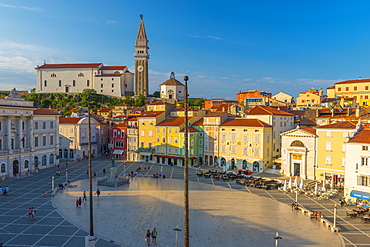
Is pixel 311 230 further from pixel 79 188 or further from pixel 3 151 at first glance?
pixel 3 151

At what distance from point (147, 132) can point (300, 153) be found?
34554mm

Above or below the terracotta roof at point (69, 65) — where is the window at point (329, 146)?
below

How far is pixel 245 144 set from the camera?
2338 inches

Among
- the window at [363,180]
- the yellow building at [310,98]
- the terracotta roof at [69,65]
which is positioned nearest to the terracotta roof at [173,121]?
the window at [363,180]

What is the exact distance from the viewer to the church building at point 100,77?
497 feet

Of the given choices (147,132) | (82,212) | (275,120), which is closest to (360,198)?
(275,120)

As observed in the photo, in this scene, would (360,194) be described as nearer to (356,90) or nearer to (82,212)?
(82,212)

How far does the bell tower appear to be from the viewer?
15062cm

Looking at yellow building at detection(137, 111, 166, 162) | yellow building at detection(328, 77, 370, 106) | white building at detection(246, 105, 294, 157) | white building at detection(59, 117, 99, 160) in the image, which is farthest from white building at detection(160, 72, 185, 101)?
white building at detection(246, 105, 294, 157)

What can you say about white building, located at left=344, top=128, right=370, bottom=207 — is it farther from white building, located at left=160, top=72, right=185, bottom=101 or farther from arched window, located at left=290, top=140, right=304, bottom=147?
white building, located at left=160, top=72, right=185, bottom=101

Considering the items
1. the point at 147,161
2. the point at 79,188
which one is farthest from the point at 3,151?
the point at 147,161

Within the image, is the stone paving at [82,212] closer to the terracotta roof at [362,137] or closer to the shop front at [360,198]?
the shop front at [360,198]

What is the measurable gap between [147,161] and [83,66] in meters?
103

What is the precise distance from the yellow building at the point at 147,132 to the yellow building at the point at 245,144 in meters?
15.9
